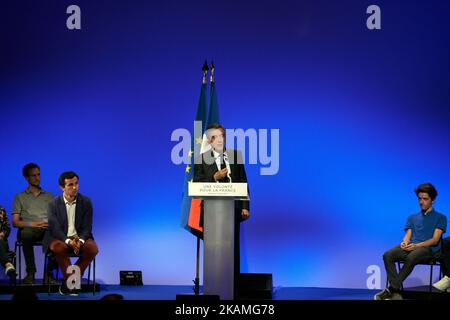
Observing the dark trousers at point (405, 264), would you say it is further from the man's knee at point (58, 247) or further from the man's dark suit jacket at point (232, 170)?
the man's knee at point (58, 247)

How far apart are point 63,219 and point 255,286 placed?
180 cm

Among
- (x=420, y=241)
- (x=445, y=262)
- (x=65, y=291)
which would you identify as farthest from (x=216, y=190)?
(x=445, y=262)

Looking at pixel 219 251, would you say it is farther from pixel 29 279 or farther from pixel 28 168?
pixel 28 168

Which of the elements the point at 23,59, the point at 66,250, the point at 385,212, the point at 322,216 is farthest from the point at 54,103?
the point at 385,212

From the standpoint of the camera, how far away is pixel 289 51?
725cm

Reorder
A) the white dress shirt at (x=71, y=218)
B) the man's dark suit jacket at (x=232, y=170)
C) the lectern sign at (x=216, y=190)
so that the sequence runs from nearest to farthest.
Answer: the lectern sign at (x=216, y=190), the man's dark suit jacket at (x=232, y=170), the white dress shirt at (x=71, y=218)

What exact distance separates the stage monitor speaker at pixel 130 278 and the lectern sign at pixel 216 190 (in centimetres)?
265

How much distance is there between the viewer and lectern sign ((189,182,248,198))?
480cm

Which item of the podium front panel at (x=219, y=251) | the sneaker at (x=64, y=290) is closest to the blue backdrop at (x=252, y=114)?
the sneaker at (x=64, y=290)

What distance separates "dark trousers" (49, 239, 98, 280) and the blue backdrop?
95cm

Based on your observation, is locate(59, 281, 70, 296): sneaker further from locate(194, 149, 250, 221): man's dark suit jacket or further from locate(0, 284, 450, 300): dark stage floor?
locate(194, 149, 250, 221): man's dark suit jacket

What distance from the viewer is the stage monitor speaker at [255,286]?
607cm

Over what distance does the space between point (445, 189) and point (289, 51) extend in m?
2.05

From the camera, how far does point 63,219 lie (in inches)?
252
